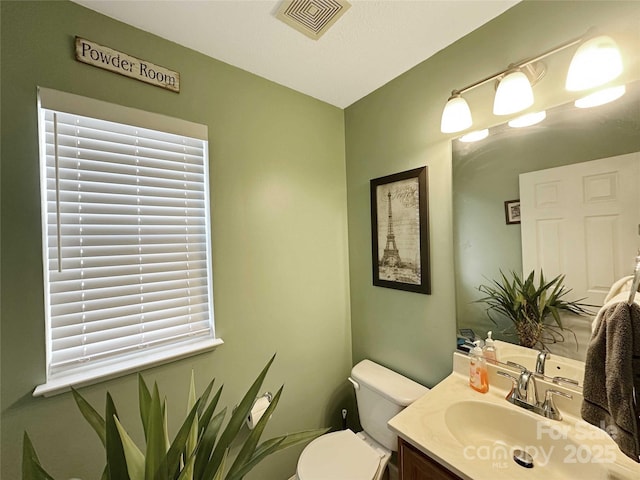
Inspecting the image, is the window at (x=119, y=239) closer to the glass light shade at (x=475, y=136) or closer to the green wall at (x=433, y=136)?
the green wall at (x=433, y=136)

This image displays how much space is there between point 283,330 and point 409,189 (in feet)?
3.55

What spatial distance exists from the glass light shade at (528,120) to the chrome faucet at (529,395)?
98 centimetres

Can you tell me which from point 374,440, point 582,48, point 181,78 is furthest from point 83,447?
point 582,48

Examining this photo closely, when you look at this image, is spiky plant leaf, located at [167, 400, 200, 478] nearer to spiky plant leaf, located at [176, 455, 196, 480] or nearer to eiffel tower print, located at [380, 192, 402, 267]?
spiky plant leaf, located at [176, 455, 196, 480]

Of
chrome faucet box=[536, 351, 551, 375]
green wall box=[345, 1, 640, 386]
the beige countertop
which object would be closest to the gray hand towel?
the beige countertop

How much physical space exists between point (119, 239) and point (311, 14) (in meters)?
1.21

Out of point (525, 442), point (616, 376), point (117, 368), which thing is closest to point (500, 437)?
point (525, 442)

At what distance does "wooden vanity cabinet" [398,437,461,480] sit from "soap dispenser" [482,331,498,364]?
522 millimetres

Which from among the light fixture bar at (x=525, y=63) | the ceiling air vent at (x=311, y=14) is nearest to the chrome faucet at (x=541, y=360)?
the light fixture bar at (x=525, y=63)

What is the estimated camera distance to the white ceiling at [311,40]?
3.32ft

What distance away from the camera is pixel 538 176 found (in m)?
1.01

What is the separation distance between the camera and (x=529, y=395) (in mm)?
1005

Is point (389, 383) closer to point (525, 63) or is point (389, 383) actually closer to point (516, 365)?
point (516, 365)

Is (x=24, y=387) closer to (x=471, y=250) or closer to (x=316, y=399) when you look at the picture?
(x=316, y=399)
